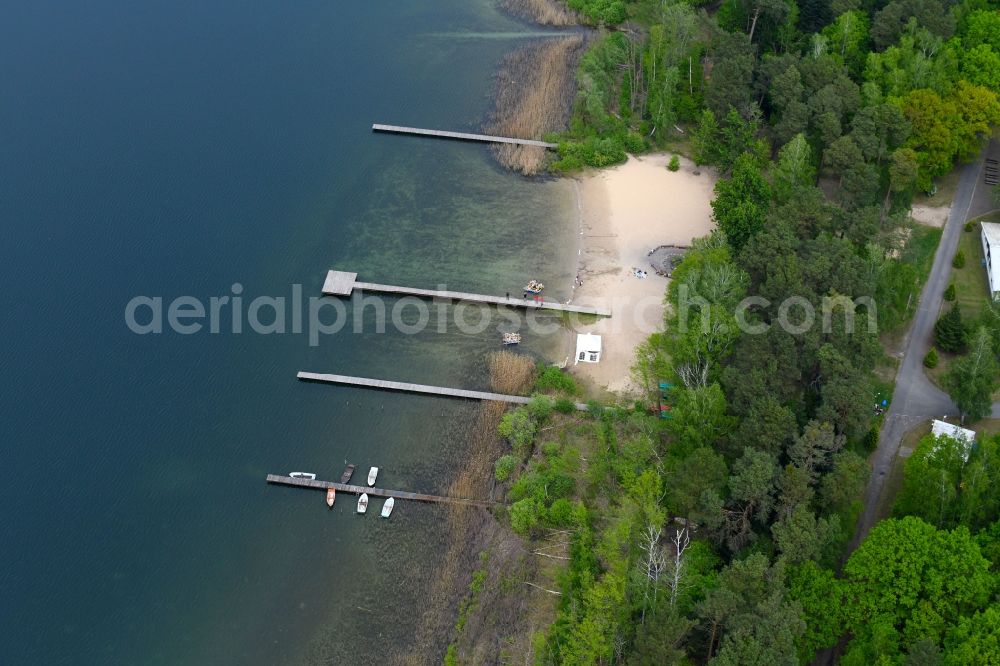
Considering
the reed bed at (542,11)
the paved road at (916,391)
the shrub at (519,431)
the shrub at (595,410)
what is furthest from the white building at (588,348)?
the reed bed at (542,11)

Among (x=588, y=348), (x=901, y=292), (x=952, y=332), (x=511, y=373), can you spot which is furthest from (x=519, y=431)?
(x=952, y=332)

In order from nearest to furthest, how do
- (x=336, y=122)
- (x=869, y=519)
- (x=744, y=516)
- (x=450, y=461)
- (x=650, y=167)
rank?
(x=744, y=516)
(x=869, y=519)
(x=450, y=461)
(x=650, y=167)
(x=336, y=122)

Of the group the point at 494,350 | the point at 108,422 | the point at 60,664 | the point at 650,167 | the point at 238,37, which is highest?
the point at 238,37

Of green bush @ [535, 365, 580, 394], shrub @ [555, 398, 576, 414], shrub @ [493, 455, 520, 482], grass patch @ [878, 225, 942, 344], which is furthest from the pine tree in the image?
shrub @ [493, 455, 520, 482]

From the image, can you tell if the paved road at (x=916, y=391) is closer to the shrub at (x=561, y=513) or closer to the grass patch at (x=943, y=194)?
the grass patch at (x=943, y=194)

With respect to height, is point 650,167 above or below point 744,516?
above

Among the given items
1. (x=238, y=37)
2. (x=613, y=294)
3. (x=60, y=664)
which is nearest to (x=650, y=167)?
(x=613, y=294)

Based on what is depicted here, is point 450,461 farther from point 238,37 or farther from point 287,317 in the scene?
point 238,37

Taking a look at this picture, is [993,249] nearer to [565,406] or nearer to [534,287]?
[534,287]
